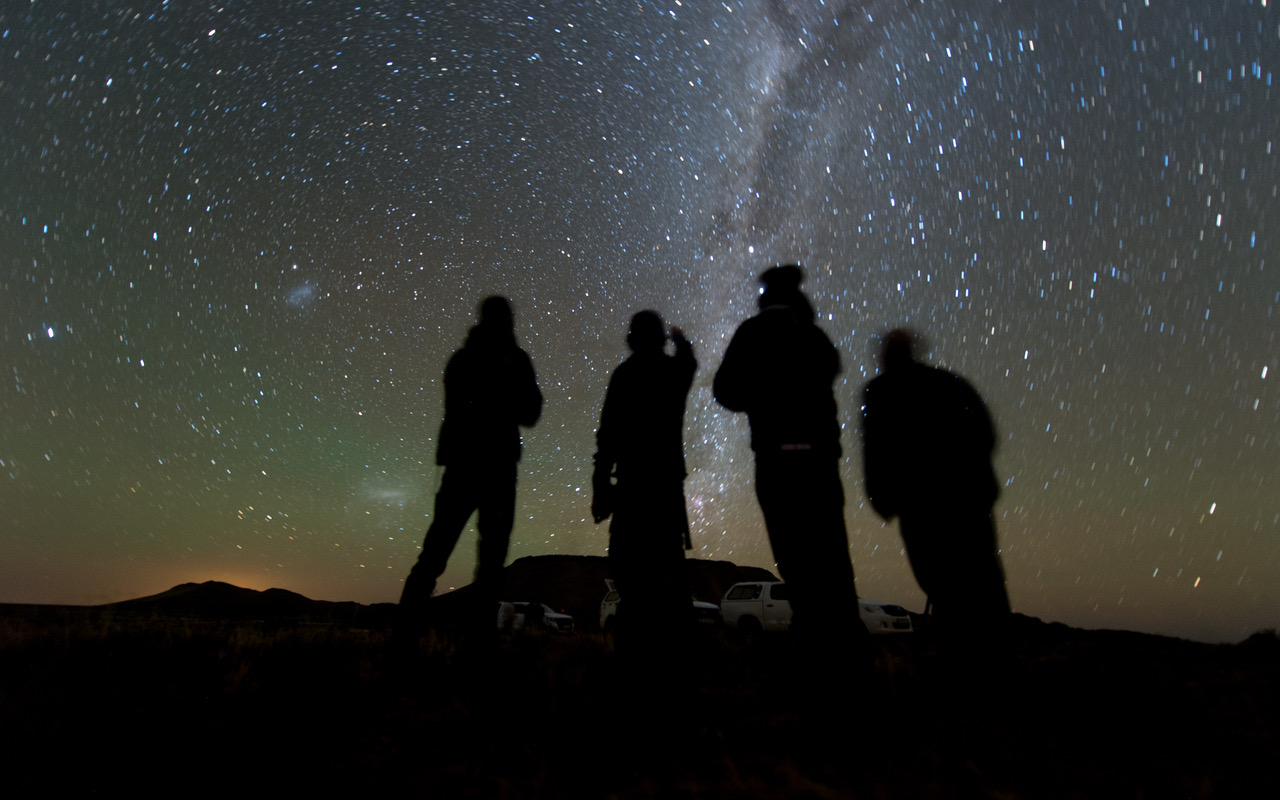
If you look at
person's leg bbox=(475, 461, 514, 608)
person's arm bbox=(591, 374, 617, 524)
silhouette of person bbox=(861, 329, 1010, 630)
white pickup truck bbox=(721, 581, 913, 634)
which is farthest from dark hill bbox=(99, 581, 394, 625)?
silhouette of person bbox=(861, 329, 1010, 630)

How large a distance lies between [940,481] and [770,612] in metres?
12.7

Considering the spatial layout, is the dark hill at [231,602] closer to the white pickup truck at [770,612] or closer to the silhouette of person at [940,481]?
the white pickup truck at [770,612]

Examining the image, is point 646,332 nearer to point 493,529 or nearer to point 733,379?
point 733,379

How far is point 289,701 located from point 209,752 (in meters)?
0.69

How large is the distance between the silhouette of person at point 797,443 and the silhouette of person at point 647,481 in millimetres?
458

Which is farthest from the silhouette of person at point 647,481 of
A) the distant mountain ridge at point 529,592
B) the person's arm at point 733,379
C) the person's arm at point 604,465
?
the distant mountain ridge at point 529,592

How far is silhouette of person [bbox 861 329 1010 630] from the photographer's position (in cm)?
271

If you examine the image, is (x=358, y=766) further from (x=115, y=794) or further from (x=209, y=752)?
(x=115, y=794)

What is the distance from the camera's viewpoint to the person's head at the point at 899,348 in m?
3.20

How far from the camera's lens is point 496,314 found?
11.8ft

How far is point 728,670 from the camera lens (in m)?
3.86

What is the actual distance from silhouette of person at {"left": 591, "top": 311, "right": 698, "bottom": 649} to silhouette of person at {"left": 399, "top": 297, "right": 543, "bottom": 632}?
0.67 meters

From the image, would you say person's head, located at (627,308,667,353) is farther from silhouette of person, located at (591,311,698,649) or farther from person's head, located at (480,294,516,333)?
person's head, located at (480,294,516,333)

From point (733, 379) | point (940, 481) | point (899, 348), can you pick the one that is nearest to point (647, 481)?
point (733, 379)
